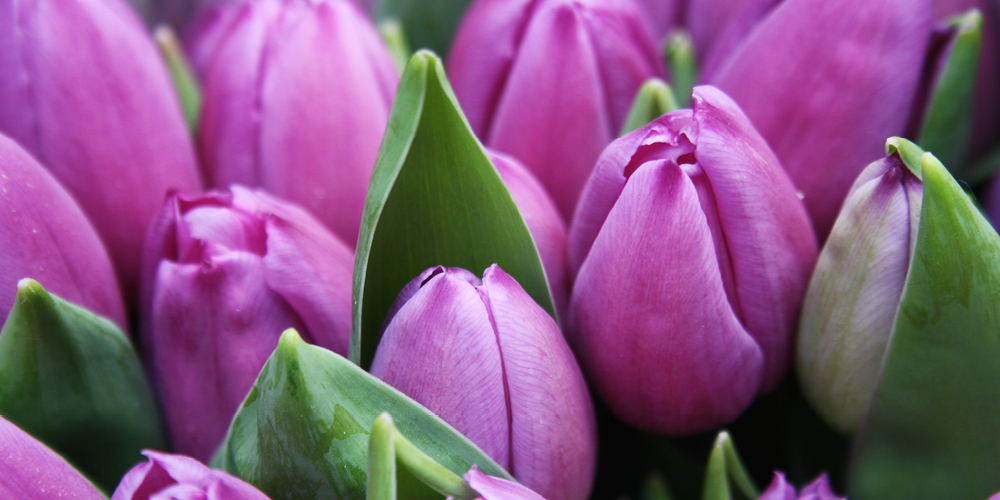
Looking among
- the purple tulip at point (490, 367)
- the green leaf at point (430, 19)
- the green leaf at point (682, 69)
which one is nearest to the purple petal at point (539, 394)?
the purple tulip at point (490, 367)

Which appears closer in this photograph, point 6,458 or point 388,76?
point 6,458

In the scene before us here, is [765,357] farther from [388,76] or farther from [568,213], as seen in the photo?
[388,76]

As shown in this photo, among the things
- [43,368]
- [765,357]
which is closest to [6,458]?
[43,368]

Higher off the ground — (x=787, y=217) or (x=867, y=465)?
(x=787, y=217)

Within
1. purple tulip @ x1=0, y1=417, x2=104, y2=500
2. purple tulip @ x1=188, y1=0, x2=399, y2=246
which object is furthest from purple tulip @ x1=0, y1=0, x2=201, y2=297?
purple tulip @ x1=0, y1=417, x2=104, y2=500

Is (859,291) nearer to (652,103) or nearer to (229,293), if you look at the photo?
(652,103)

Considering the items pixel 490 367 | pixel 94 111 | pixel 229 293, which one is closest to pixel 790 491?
pixel 490 367
